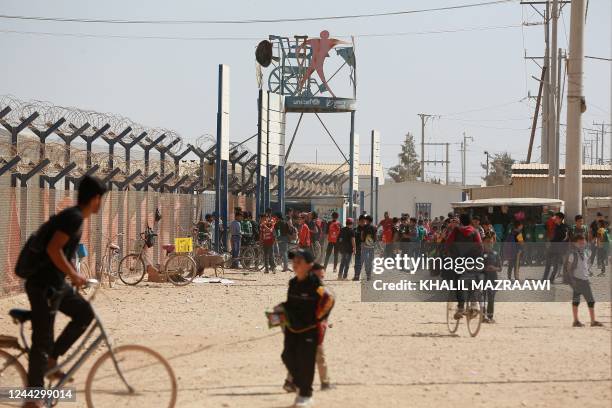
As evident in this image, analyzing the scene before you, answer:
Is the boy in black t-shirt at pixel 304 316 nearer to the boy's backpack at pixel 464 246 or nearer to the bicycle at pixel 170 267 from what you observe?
the boy's backpack at pixel 464 246

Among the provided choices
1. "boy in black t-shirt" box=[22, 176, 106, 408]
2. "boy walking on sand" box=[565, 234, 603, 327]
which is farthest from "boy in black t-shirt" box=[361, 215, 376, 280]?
"boy in black t-shirt" box=[22, 176, 106, 408]

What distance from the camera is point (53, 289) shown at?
25.1 feet

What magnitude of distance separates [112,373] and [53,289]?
0.73 meters

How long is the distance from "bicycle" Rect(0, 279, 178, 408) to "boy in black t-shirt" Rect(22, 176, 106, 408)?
59 millimetres

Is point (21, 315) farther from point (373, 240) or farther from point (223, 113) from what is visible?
point (223, 113)

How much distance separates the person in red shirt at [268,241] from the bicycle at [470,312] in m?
13.1

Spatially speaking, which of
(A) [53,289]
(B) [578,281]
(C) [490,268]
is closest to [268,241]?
(C) [490,268]

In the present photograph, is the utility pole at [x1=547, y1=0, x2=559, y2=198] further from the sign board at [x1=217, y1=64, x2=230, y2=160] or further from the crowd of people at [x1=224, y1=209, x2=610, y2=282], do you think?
the sign board at [x1=217, y1=64, x2=230, y2=160]

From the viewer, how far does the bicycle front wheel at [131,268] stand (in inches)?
878

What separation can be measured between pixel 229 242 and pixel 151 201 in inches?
269

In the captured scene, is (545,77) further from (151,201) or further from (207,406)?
(207,406)

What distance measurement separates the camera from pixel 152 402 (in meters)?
7.93

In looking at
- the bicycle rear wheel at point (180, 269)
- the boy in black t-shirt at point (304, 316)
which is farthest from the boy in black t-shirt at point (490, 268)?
the bicycle rear wheel at point (180, 269)

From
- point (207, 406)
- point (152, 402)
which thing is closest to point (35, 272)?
point (152, 402)
